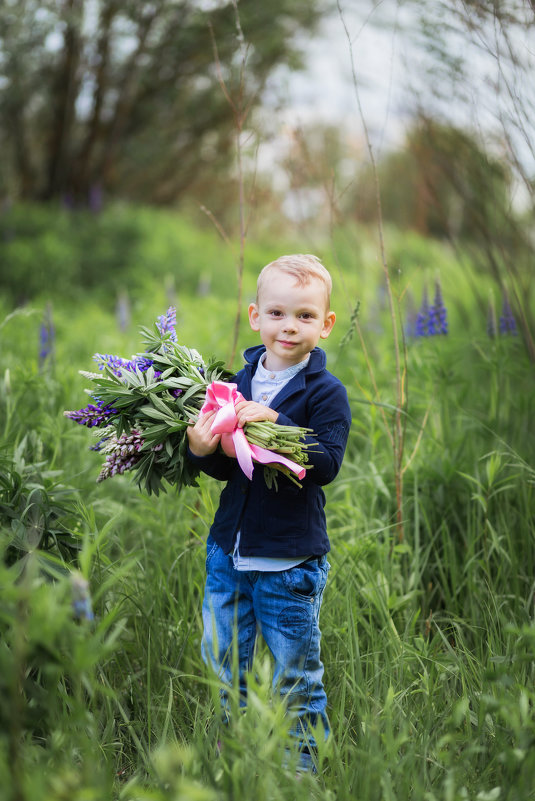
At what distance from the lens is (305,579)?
1888mm

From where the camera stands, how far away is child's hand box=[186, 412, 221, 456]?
5.77 feet

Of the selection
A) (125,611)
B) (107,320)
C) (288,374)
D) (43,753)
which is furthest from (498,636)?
(107,320)

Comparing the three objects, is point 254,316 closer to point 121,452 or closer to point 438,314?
point 121,452

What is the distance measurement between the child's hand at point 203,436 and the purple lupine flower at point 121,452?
6.6 inches

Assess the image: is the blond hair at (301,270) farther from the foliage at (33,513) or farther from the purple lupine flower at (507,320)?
the purple lupine flower at (507,320)

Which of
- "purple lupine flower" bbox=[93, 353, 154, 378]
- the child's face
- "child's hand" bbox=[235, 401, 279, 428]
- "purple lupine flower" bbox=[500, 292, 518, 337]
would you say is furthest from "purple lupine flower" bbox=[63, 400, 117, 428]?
"purple lupine flower" bbox=[500, 292, 518, 337]

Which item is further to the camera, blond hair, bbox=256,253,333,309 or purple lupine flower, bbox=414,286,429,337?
purple lupine flower, bbox=414,286,429,337

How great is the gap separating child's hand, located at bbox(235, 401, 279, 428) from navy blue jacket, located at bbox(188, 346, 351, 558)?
5cm

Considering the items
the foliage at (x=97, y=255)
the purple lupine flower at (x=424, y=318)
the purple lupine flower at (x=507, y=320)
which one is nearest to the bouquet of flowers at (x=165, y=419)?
the purple lupine flower at (x=424, y=318)

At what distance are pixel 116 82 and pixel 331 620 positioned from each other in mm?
8808

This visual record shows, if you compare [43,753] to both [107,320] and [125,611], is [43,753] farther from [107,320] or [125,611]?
[107,320]

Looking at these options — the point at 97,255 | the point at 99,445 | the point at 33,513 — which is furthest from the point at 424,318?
the point at 97,255

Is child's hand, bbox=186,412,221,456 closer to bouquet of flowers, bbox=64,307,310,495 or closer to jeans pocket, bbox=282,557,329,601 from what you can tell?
bouquet of flowers, bbox=64,307,310,495

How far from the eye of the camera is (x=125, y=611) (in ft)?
7.99
